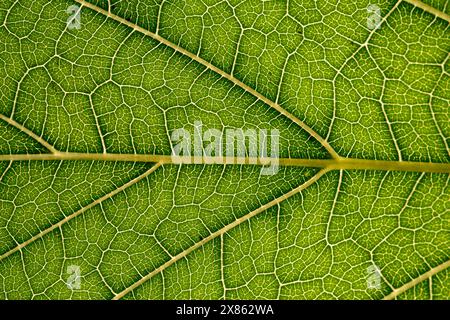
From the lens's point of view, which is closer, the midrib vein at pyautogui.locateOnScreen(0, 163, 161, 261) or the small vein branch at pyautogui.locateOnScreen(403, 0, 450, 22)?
the small vein branch at pyautogui.locateOnScreen(403, 0, 450, 22)

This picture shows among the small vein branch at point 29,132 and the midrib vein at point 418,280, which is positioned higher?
the small vein branch at point 29,132

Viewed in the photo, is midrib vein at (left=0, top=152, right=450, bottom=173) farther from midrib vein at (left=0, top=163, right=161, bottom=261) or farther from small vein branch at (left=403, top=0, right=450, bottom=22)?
small vein branch at (left=403, top=0, right=450, bottom=22)

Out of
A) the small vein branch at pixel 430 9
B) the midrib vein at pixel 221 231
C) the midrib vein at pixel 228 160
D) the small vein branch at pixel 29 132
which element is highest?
the small vein branch at pixel 430 9

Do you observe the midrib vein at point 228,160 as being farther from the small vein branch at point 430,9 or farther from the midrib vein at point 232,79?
the small vein branch at point 430,9

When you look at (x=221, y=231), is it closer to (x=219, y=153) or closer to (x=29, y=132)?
(x=219, y=153)

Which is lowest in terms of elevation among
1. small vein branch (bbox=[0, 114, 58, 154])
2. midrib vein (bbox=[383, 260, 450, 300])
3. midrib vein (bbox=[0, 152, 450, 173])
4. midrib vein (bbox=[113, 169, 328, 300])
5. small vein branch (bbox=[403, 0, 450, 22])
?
midrib vein (bbox=[383, 260, 450, 300])

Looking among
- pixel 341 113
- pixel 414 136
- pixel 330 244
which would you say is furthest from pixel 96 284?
pixel 414 136

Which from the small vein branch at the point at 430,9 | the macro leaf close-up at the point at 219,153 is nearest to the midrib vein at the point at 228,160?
the macro leaf close-up at the point at 219,153

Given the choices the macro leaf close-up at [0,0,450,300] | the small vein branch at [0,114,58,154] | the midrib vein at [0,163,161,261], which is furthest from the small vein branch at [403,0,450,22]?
the small vein branch at [0,114,58,154]

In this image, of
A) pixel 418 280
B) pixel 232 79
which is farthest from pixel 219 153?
pixel 418 280
